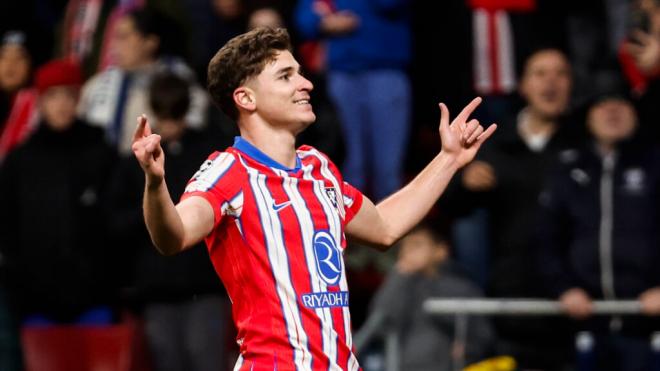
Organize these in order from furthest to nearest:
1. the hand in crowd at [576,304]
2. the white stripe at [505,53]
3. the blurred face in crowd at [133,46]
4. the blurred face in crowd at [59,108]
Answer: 1. the white stripe at [505,53]
2. the blurred face in crowd at [133,46]
3. the blurred face in crowd at [59,108]
4. the hand in crowd at [576,304]

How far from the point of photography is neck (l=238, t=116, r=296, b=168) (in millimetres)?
5449

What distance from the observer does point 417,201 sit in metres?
5.86

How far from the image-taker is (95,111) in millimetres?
10266

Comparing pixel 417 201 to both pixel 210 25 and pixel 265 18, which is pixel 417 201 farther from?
pixel 210 25

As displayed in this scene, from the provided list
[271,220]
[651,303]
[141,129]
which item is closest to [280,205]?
[271,220]

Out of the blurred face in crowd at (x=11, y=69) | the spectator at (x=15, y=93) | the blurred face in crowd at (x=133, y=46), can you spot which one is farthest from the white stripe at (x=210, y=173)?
the blurred face in crowd at (x=11, y=69)

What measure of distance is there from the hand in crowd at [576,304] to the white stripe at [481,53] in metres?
2.33

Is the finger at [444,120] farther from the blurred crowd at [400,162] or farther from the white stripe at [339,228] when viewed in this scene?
the blurred crowd at [400,162]

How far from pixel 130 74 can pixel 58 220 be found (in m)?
1.25

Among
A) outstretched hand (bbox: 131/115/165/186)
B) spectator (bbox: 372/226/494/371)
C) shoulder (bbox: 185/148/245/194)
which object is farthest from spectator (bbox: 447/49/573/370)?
outstretched hand (bbox: 131/115/165/186)

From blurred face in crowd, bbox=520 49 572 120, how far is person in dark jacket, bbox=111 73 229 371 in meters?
1.98

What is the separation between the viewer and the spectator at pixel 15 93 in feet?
34.9

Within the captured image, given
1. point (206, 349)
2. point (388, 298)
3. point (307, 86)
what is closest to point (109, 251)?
point (206, 349)

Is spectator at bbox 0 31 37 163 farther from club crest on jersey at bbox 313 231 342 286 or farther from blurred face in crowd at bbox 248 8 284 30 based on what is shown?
club crest on jersey at bbox 313 231 342 286
